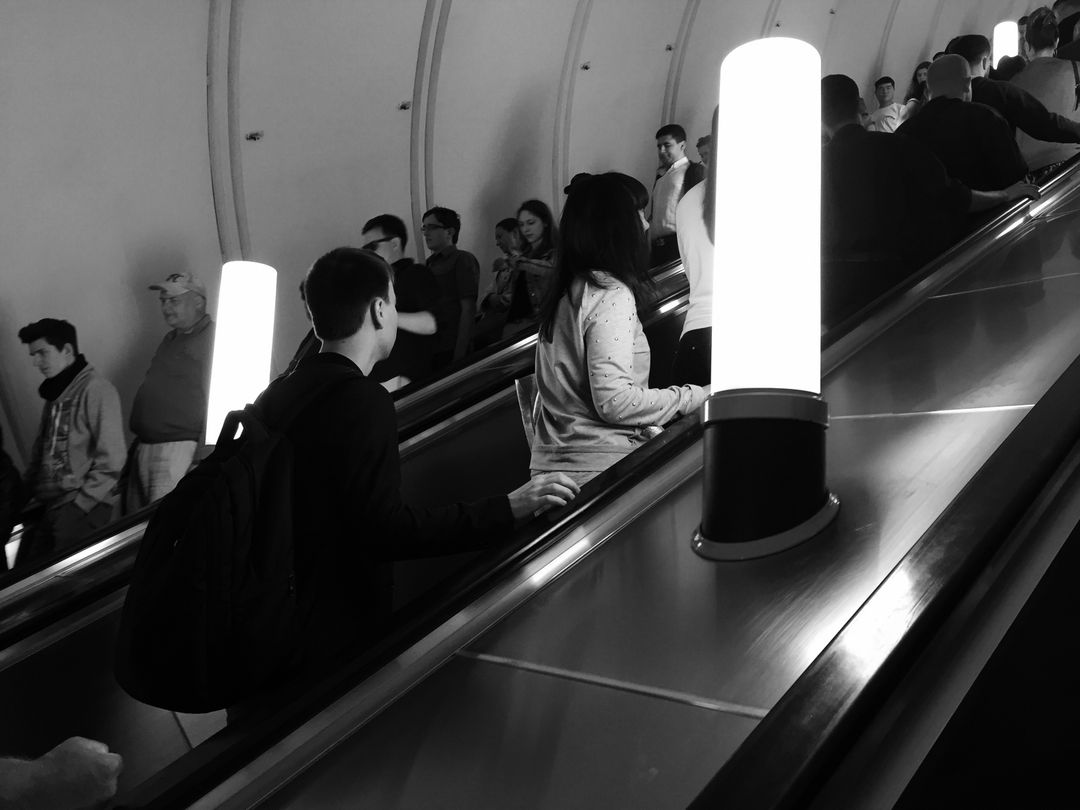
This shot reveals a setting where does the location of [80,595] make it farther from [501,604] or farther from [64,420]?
[64,420]

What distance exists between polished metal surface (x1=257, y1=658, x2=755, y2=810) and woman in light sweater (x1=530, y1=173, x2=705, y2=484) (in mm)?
1240

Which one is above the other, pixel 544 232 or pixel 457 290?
pixel 544 232

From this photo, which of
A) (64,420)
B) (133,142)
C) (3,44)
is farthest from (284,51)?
(64,420)

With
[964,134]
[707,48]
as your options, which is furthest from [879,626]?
[707,48]

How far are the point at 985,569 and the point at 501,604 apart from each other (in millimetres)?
1003

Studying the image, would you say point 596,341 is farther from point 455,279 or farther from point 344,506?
point 455,279

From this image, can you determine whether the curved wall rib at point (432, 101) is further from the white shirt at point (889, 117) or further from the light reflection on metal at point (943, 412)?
the light reflection on metal at point (943, 412)

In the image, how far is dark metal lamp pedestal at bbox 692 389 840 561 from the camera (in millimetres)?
2059

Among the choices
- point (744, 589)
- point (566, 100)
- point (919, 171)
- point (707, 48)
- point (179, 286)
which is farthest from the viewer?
point (707, 48)

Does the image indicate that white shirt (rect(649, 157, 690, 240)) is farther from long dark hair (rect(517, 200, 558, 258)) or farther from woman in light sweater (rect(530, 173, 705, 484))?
woman in light sweater (rect(530, 173, 705, 484))

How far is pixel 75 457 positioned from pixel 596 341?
11.2 ft

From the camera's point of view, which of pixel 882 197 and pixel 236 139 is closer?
pixel 882 197

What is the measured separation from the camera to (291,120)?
318 inches

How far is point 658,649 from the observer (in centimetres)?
195
